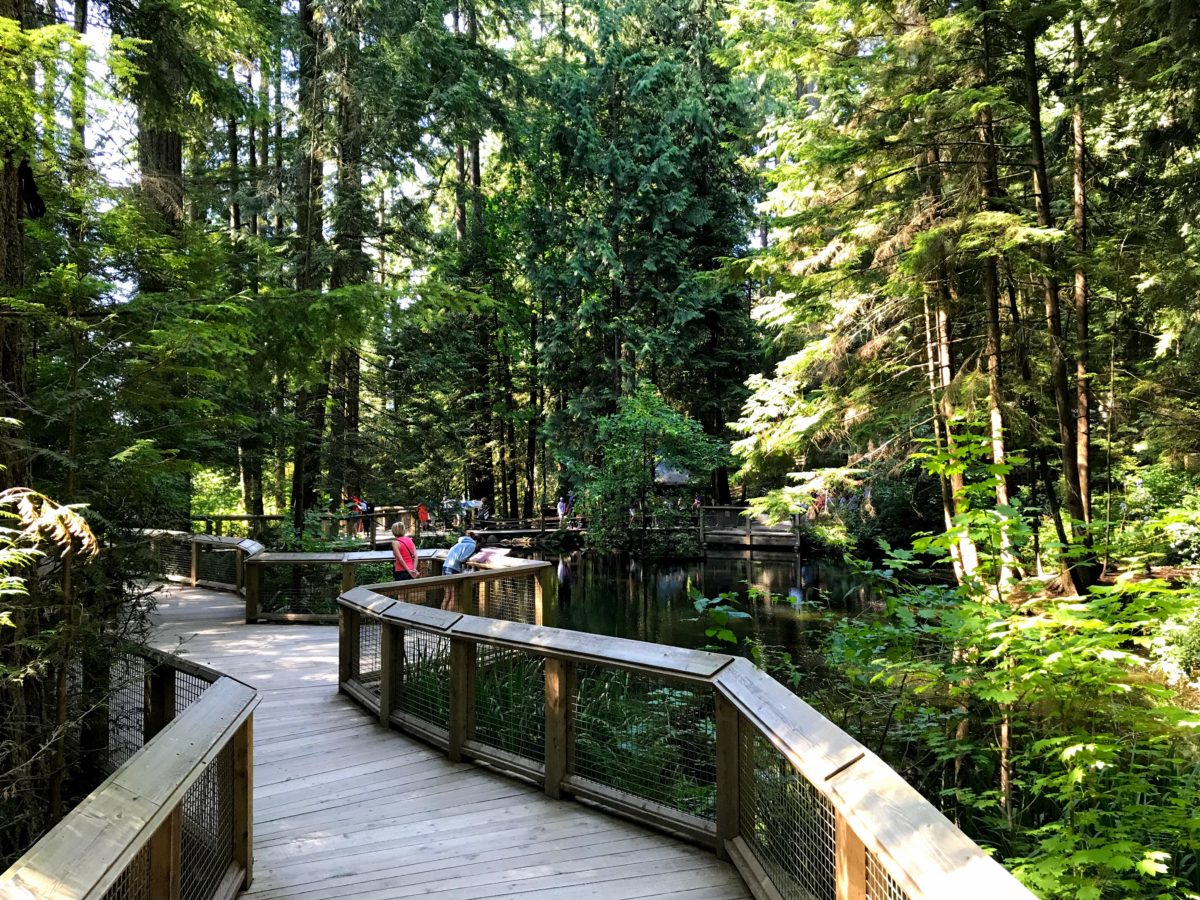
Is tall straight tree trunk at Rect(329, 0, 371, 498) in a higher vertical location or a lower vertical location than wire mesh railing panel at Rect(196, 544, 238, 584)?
higher

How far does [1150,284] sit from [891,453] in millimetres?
4693

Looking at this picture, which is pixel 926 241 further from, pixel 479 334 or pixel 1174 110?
pixel 479 334

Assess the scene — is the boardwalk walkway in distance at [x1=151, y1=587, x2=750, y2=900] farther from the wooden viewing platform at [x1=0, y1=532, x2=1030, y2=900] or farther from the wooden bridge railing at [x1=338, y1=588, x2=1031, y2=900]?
the wooden bridge railing at [x1=338, y1=588, x2=1031, y2=900]

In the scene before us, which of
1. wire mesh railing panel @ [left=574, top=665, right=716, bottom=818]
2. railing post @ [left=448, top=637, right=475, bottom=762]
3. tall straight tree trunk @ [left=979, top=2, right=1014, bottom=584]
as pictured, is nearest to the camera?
wire mesh railing panel @ [left=574, top=665, right=716, bottom=818]

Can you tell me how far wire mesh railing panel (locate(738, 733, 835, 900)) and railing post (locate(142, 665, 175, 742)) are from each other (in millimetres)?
3532

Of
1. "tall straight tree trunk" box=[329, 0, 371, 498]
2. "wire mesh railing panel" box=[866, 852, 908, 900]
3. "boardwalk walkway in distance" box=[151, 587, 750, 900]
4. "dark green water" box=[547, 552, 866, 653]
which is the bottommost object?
"dark green water" box=[547, 552, 866, 653]

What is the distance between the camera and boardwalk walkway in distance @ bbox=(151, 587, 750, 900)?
3.19m

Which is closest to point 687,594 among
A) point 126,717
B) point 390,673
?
point 390,673

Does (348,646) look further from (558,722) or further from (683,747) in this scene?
(683,747)

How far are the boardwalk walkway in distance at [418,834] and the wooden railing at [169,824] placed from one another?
0.39m

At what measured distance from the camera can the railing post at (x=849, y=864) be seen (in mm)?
2033

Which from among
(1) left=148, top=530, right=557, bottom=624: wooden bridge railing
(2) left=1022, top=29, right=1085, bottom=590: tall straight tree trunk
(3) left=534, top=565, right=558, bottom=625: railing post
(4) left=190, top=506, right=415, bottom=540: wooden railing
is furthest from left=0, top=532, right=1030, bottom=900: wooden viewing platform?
(4) left=190, top=506, right=415, bottom=540: wooden railing

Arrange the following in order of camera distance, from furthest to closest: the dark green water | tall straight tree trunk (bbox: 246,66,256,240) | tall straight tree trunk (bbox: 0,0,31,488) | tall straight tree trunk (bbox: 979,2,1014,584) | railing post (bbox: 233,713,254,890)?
the dark green water
tall straight tree trunk (bbox: 246,66,256,240)
tall straight tree trunk (bbox: 979,2,1014,584)
tall straight tree trunk (bbox: 0,0,31,488)
railing post (bbox: 233,713,254,890)

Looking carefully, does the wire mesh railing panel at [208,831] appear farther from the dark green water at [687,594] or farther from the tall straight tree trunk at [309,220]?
the tall straight tree trunk at [309,220]
